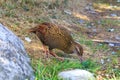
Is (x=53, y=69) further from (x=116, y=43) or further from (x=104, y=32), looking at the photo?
(x=104, y=32)

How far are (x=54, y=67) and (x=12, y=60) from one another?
0.94 metres

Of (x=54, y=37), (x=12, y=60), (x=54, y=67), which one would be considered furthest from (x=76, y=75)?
(x=12, y=60)

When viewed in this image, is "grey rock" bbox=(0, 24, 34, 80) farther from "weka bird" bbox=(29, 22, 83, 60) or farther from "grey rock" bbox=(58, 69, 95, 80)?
"weka bird" bbox=(29, 22, 83, 60)

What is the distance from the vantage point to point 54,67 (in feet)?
20.4

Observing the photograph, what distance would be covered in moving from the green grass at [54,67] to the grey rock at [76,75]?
0.11m

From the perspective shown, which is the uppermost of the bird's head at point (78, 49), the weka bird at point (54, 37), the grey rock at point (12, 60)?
the grey rock at point (12, 60)

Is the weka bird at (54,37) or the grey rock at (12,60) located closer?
the grey rock at (12,60)

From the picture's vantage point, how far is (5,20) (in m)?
8.33

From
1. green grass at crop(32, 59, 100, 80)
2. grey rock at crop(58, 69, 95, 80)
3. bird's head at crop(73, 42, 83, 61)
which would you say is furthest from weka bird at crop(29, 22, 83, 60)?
grey rock at crop(58, 69, 95, 80)

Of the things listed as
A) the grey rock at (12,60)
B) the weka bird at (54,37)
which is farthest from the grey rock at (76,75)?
the weka bird at (54,37)

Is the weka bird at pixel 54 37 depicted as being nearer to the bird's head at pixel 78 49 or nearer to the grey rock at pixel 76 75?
the bird's head at pixel 78 49

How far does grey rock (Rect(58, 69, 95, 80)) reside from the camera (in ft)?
19.6

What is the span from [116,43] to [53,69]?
3.23m

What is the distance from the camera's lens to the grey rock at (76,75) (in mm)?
5988
